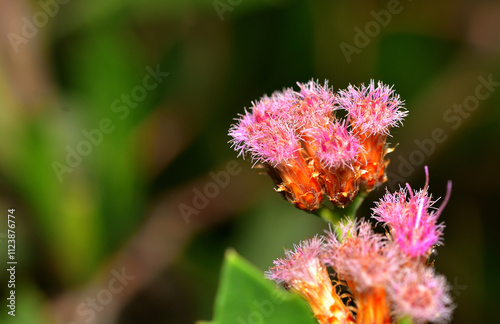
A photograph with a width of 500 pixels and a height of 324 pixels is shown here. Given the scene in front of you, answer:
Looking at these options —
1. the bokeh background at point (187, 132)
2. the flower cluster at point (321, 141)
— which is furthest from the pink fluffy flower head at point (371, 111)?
the bokeh background at point (187, 132)

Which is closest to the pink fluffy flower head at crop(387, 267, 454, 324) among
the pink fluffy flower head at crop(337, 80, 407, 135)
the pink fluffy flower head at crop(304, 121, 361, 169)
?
the pink fluffy flower head at crop(304, 121, 361, 169)

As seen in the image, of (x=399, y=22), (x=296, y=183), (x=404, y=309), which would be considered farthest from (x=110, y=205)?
(x=404, y=309)

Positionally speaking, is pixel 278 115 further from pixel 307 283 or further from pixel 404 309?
pixel 404 309

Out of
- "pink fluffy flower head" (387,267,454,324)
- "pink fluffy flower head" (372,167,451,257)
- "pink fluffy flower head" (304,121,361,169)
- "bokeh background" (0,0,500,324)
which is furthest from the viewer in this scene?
"bokeh background" (0,0,500,324)

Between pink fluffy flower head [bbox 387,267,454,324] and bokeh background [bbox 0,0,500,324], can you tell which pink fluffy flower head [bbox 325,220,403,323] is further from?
bokeh background [bbox 0,0,500,324]

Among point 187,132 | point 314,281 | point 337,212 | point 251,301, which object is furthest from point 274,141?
point 187,132

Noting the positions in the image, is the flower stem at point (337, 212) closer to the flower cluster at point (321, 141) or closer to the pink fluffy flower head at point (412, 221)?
the flower cluster at point (321, 141)

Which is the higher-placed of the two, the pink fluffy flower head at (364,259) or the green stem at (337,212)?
the green stem at (337,212)

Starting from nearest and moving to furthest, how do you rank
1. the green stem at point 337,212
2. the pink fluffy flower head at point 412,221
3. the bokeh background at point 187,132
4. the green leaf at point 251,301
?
1. the green leaf at point 251,301
2. the pink fluffy flower head at point 412,221
3. the green stem at point 337,212
4. the bokeh background at point 187,132
